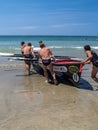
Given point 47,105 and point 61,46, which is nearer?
point 47,105

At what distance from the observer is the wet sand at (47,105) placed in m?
5.39

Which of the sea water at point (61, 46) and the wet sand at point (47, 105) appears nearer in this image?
the wet sand at point (47, 105)

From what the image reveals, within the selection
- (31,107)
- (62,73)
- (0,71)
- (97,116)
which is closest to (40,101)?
(31,107)

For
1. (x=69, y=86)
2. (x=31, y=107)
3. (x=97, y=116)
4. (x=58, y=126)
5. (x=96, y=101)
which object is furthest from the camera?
(x=69, y=86)

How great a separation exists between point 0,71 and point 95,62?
5807mm

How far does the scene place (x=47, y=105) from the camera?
22.4 feet

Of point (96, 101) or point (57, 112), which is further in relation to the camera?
point (96, 101)

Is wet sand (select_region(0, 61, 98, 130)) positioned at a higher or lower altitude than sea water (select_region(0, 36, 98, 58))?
lower

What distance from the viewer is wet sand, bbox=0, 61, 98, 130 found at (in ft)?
17.7

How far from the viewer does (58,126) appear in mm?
5277

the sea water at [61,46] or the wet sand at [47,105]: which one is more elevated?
the sea water at [61,46]

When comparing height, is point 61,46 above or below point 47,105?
above

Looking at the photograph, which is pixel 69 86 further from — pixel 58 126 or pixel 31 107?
pixel 58 126

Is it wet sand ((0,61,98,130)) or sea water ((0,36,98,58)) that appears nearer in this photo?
wet sand ((0,61,98,130))
